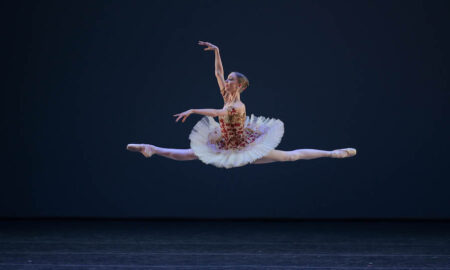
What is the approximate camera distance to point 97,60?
6.42 metres

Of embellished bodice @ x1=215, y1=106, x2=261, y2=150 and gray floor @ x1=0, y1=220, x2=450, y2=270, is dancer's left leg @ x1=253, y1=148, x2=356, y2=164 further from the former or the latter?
gray floor @ x1=0, y1=220, x2=450, y2=270

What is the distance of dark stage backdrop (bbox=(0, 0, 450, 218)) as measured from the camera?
6.22 metres

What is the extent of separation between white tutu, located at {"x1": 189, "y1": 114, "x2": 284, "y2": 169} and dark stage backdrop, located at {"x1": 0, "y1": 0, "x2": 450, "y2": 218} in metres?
1.79

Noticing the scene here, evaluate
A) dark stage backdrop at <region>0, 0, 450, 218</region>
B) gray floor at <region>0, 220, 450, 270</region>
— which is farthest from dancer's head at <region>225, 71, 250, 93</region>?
→ dark stage backdrop at <region>0, 0, 450, 218</region>

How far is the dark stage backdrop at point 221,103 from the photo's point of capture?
20.4ft

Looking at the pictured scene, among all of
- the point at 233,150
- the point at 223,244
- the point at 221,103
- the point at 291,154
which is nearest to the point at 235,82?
the point at 233,150

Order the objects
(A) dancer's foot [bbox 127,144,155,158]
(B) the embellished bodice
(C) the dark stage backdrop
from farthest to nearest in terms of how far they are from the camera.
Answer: (C) the dark stage backdrop → (B) the embellished bodice → (A) dancer's foot [bbox 127,144,155,158]

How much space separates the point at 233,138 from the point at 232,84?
0.40 m

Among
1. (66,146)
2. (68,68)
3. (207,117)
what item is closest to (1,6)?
(68,68)

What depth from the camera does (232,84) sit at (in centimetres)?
434

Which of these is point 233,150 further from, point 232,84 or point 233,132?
point 232,84

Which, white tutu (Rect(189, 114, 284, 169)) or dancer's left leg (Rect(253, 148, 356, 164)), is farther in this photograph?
dancer's left leg (Rect(253, 148, 356, 164))

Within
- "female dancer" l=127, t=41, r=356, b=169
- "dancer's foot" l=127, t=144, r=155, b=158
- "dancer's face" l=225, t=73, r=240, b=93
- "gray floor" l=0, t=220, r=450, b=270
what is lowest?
"gray floor" l=0, t=220, r=450, b=270

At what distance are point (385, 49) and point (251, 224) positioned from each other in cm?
236
